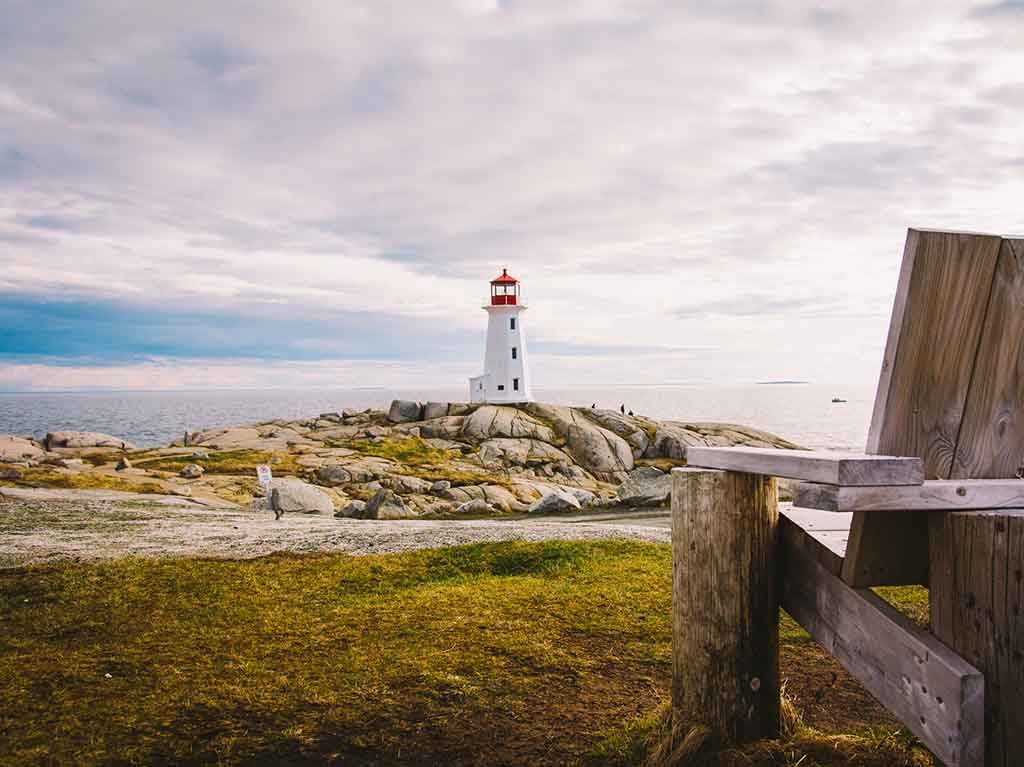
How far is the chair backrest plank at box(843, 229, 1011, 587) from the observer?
2697mm

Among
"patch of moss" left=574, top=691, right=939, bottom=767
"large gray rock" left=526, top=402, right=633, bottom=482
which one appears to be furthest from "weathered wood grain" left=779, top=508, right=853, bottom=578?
"large gray rock" left=526, top=402, right=633, bottom=482

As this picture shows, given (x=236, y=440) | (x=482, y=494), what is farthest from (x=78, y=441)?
(x=482, y=494)

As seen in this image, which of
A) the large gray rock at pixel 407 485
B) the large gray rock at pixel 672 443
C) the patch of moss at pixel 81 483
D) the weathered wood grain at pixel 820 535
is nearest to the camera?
the weathered wood grain at pixel 820 535

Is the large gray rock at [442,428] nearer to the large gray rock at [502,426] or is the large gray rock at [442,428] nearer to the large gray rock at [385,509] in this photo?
the large gray rock at [502,426]

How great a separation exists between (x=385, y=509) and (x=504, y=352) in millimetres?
37530

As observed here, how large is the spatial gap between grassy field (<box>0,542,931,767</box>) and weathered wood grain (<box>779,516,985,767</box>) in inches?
38.3

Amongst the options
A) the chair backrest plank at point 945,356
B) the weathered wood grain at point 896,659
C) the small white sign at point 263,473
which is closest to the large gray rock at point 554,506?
the small white sign at point 263,473

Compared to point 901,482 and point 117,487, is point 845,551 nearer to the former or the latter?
point 901,482

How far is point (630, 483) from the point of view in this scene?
99.5 feet

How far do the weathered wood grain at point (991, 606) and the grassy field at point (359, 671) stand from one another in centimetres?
158

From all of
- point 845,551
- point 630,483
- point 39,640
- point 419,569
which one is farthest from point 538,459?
point 845,551

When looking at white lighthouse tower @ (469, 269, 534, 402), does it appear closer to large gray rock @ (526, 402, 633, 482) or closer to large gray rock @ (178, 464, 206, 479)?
large gray rock @ (526, 402, 633, 482)

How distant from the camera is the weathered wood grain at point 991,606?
8.05 ft

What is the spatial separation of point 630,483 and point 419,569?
21780 millimetres
